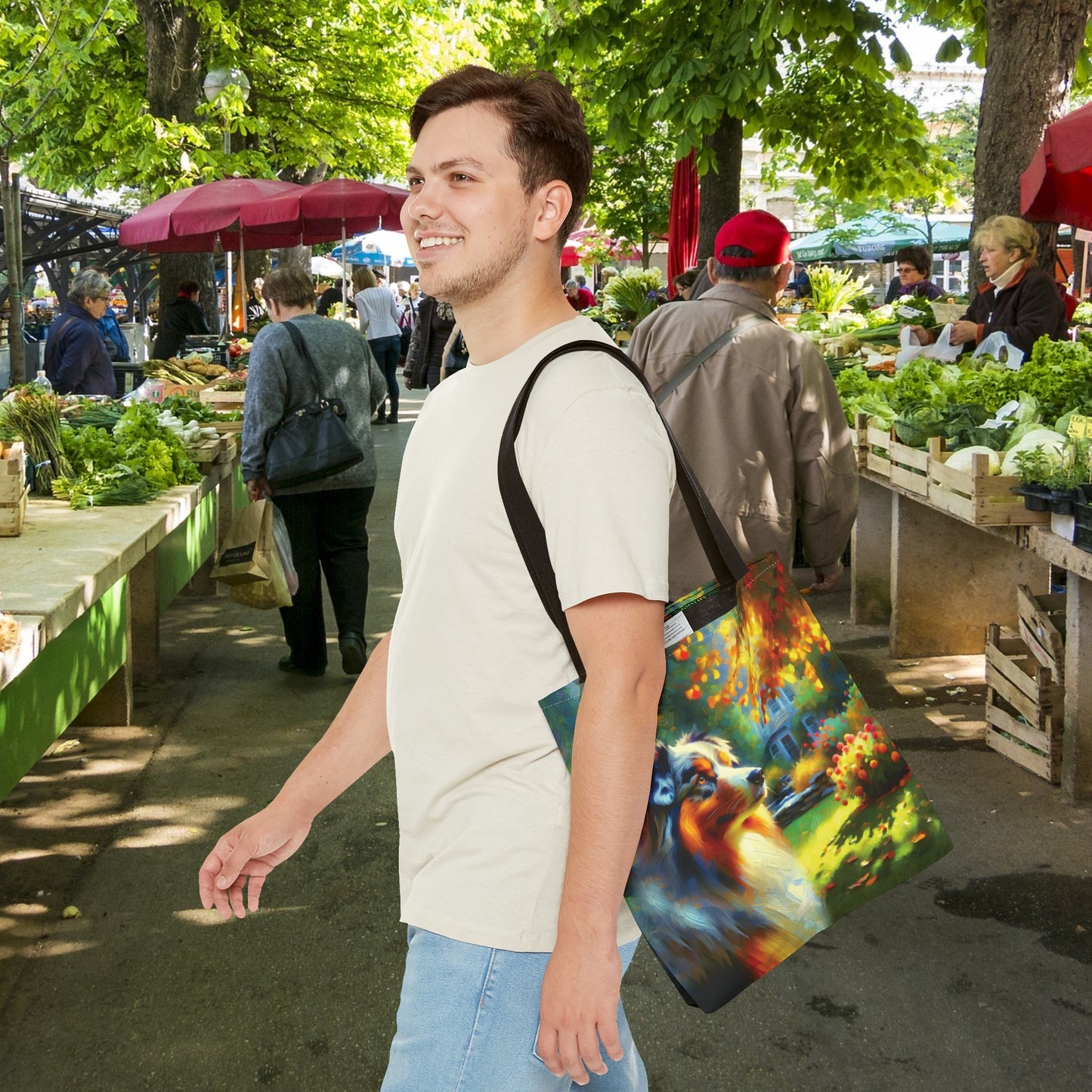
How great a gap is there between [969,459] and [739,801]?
13.1ft

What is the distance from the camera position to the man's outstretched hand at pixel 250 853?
6.36ft

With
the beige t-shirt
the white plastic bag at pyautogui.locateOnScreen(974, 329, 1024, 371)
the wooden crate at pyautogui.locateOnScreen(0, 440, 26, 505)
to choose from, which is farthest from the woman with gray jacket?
the beige t-shirt

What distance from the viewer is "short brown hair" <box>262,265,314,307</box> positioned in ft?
20.6

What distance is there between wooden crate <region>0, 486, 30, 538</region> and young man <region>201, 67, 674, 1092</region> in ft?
12.1

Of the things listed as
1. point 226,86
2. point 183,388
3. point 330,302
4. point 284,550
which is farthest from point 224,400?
point 330,302

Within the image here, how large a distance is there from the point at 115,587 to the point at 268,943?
80.7 inches

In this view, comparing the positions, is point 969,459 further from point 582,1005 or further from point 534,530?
point 582,1005

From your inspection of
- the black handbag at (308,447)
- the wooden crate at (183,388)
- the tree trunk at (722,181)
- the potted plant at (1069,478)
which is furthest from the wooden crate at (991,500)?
the tree trunk at (722,181)

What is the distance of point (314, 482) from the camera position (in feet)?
20.5

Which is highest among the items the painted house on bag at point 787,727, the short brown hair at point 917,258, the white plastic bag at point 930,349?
the short brown hair at point 917,258

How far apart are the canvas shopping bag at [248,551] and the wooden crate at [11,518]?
1076 millimetres

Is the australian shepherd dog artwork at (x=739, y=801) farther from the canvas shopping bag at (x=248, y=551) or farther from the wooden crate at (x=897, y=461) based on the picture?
the canvas shopping bag at (x=248, y=551)

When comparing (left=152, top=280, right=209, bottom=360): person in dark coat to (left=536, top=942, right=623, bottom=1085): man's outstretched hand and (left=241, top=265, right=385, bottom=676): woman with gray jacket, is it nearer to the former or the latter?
(left=241, top=265, right=385, bottom=676): woman with gray jacket

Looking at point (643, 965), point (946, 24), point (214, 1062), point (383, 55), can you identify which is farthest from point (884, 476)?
point (383, 55)
